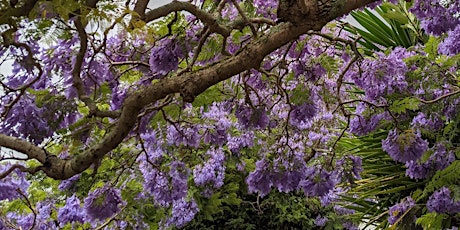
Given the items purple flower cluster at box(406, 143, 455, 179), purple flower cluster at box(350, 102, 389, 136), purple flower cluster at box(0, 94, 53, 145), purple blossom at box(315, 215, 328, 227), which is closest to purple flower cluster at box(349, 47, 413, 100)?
purple flower cluster at box(350, 102, 389, 136)

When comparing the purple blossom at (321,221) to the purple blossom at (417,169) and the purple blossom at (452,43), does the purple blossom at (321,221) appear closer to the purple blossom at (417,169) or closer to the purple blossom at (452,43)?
the purple blossom at (417,169)

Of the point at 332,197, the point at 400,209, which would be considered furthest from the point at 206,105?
the point at 332,197

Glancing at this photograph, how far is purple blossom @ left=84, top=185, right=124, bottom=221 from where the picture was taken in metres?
2.83

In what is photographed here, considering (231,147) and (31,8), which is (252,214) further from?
(31,8)

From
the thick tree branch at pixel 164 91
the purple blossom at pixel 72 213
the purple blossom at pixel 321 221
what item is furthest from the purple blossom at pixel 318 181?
the purple blossom at pixel 321 221

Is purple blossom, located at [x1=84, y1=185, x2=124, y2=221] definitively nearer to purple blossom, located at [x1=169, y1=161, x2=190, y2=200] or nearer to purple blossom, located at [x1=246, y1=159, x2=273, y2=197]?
purple blossom, located at [x1=169, y1=161, x2=190, y2=200]

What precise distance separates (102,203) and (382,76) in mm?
1252

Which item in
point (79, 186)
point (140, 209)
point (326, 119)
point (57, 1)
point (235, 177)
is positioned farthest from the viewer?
point (326, 119)

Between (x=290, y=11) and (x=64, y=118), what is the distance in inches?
39.3

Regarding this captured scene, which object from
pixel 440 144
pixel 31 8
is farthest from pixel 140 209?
pixel 31 8

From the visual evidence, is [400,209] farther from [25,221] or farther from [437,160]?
[25,221]

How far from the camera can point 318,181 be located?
10.1ft

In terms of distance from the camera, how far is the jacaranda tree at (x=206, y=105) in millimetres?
1949

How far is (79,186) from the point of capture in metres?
4.06
